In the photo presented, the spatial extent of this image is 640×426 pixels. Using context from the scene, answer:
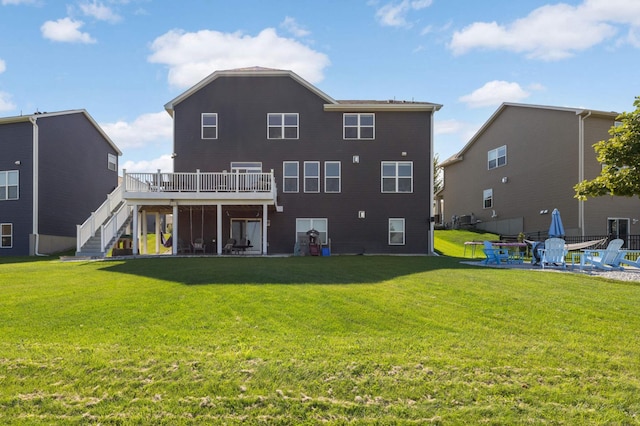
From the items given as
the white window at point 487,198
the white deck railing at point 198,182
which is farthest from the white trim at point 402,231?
the white window at point 487,198

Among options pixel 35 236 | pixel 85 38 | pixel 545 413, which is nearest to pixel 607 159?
pixel 545 413

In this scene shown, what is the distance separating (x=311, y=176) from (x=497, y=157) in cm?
1319

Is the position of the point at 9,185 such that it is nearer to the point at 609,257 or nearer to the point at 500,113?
the point at 609,257

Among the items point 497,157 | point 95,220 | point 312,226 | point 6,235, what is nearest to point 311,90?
point 312,226

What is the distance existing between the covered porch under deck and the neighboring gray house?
5.22m

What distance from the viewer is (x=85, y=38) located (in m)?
14.0

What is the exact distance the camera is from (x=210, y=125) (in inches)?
830

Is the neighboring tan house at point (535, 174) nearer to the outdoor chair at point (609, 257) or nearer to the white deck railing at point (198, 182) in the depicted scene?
the outdoor chair at point (609, 257)

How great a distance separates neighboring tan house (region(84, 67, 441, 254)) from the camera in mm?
20984

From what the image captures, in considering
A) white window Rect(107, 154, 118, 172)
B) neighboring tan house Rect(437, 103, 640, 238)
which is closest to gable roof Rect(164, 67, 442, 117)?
neighboring tan house Rect(437, 103, 640, 238)

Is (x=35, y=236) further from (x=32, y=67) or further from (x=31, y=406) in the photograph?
(x=31, y=406)

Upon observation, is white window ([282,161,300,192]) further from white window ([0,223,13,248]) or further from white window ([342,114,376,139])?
white window ([0,223,13,248])

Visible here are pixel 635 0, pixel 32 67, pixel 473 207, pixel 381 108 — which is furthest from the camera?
pixel 473 207

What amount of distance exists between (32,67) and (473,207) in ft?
84.8
